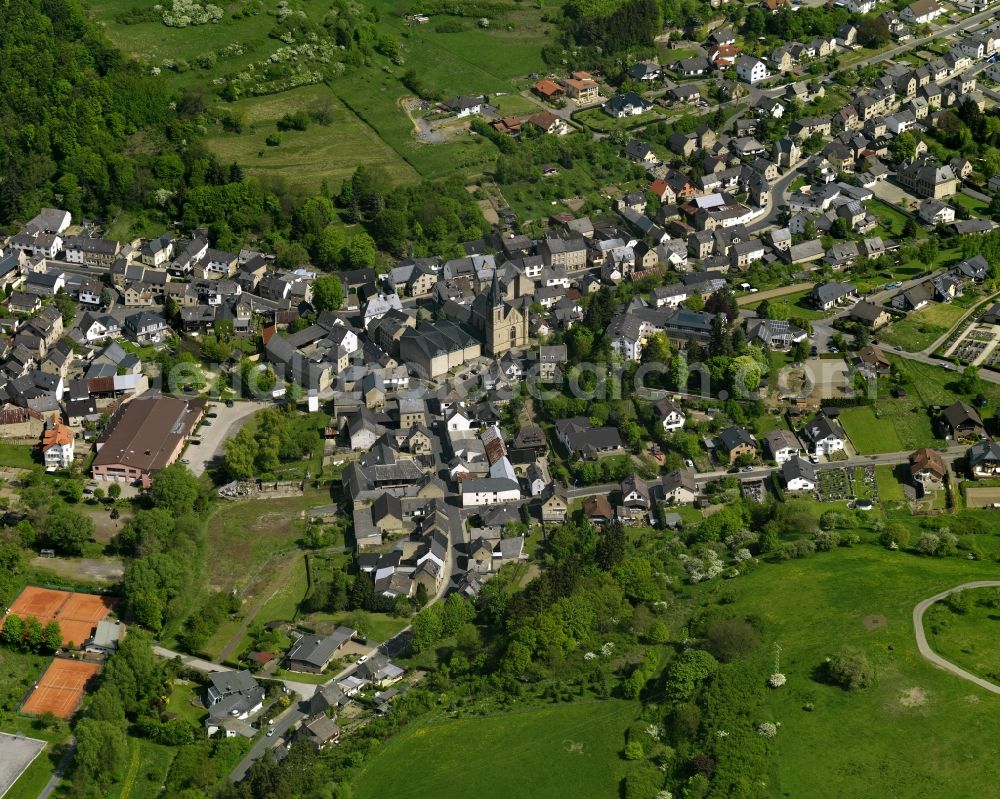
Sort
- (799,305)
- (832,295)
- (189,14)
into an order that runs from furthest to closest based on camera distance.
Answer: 1. (189,14)
2. (799,305)
3. (832,295)

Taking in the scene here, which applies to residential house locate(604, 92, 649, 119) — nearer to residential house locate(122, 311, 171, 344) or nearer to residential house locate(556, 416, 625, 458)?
residential house locate(556, 416, 625, 458)

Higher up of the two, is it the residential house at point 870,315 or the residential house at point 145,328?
the residential house at point 145,328

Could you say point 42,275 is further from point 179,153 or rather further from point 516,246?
point 516,246

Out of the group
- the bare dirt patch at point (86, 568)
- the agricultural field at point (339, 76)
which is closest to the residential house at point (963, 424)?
the agricultural field at point (339, 76)

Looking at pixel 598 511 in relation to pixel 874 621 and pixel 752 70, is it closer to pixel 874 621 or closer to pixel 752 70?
pixel 874 621

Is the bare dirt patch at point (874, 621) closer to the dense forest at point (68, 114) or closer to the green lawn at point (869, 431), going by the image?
the green lawn at point (869, 431)

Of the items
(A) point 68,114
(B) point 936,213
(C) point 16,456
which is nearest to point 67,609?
(C) point 16,456
